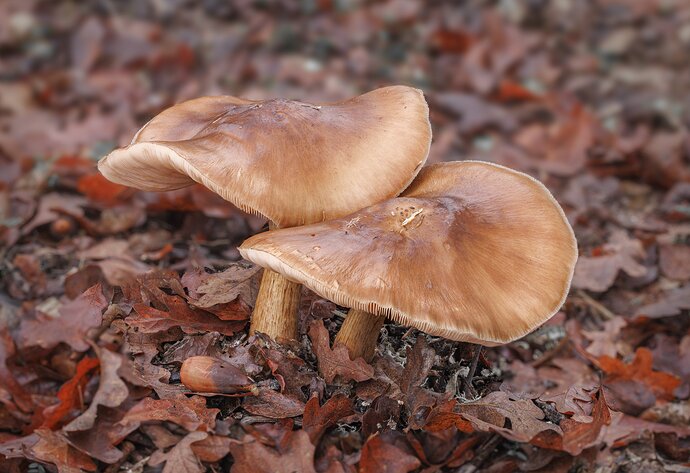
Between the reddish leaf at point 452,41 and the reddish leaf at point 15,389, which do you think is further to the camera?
the reddish leaf at point 452,41

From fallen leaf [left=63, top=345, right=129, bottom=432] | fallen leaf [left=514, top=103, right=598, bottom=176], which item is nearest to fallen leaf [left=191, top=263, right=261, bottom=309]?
fallen leaf [left=63, top=345, right=129, bottom=432]

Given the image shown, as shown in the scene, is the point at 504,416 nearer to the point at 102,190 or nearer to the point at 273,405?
the point at 273,405

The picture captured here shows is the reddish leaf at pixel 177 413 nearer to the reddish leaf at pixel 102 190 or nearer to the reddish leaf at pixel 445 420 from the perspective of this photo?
the reddish leaf at pixel 445 420

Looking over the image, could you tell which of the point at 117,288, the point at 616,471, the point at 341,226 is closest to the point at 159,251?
the point at 117,288

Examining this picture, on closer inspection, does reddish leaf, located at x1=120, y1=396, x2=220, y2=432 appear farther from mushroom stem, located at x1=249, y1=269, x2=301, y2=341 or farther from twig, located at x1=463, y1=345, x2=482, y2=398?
twig, located at x1=463, y1=345, x2=482, y2=398

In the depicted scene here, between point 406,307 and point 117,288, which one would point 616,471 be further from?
point 117,288

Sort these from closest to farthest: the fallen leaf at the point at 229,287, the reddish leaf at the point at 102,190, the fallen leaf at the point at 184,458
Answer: the fallen leaf at the point at 184,458 < the fallen leaf at the point at 229,287 < the reddish leaf at the point at 102,190

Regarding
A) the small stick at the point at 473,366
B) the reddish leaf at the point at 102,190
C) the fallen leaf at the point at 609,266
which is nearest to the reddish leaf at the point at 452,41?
the fallen leaf at the point at 609,266
